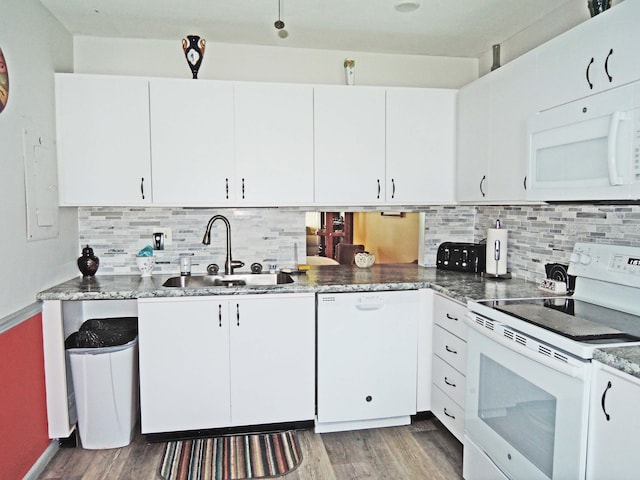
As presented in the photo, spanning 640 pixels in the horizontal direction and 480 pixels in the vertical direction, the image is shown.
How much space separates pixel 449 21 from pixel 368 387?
2293 mm

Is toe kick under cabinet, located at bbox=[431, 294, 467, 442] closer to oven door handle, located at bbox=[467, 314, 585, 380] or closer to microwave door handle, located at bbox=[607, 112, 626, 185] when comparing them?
oven door handle, located at bbox=[467, 314, 585, 380]

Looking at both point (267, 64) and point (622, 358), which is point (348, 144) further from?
point (622, 358)

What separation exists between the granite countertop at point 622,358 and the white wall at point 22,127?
2467 millimetres

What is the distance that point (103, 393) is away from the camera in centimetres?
256

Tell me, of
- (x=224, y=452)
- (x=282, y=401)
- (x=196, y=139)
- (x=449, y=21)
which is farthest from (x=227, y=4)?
(x=224, y=452)

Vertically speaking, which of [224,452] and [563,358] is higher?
[563,358]

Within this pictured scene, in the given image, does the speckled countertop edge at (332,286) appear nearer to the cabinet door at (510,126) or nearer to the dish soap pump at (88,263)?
the dish soap pump at (88,263)

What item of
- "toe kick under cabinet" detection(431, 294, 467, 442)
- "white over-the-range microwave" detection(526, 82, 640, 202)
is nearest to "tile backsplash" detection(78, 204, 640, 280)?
"white over-the-range microwave" detection(526, 82, 640, 202)

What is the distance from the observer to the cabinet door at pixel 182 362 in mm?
2564

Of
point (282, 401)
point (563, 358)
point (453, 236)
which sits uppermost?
point (453, 236)

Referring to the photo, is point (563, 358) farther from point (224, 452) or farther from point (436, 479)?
point (224, 452)

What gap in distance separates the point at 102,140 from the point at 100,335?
118cm

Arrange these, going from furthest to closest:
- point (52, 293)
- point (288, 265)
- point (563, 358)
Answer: point (288, 265), point (52, 293), point (563, 358)

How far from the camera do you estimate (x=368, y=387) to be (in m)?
2.75
